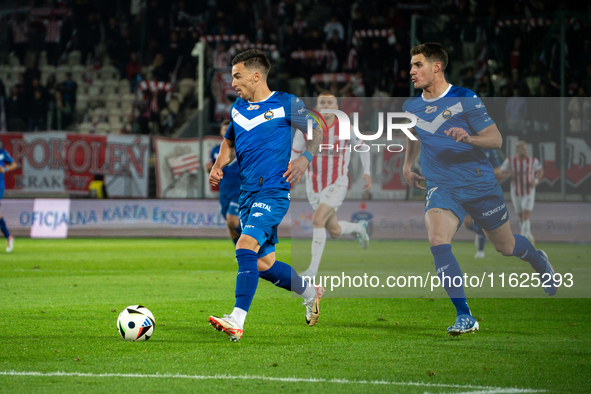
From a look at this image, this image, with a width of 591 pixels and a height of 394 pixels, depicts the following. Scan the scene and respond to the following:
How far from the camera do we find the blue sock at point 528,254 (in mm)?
6793

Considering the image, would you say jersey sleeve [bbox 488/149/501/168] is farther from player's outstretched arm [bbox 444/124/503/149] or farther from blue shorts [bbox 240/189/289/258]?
blue shorts [bbox 240/189/289/258]

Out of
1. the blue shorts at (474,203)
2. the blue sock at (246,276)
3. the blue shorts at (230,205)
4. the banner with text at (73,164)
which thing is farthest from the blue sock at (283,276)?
the banner with text at (73,164)

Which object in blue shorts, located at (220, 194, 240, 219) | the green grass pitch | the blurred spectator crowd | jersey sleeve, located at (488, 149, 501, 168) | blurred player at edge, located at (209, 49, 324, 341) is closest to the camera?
the green grass pitch

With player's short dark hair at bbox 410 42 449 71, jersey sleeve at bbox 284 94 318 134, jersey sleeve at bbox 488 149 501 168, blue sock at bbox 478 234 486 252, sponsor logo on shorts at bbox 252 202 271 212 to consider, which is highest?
player's short dark hair at bbox 410 42 449 71

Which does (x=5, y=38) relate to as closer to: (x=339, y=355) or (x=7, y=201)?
(x=7, y=201)

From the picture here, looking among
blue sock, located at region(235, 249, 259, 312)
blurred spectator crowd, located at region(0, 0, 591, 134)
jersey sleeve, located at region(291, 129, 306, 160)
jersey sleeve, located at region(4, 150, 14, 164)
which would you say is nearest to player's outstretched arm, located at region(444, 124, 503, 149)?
blue sock, located at region(235, 249, 259, 312)

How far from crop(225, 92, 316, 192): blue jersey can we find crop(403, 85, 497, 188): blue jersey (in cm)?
122

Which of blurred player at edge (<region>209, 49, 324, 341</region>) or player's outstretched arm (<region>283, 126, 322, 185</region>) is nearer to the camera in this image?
blurred player at edge (<region>209, 49, 324, 341</region>)

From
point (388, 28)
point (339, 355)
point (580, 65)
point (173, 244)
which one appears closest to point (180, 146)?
point (173, 244)

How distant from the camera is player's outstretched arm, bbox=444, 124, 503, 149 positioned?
630cm

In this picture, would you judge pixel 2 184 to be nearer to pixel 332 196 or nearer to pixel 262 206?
pixel 332 196

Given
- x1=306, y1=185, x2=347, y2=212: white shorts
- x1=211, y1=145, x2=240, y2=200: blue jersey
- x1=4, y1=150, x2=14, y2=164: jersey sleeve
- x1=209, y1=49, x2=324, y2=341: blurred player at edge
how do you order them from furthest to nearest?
1. x1=4, y1=150, x2=14, y2=164: jersey sleeve
2. x1=211, y1=145, x2=240, y2=200: blue jersey
3. x1=306, y1=185, x2=347, y2=212: white shorts
4. x1=209, y1=49, x2=324, y2=341: blurred player at edge

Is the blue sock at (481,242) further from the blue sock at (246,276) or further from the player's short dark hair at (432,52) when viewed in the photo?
the blue sock at (246,276)

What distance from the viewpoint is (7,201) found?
1878 centimetres
